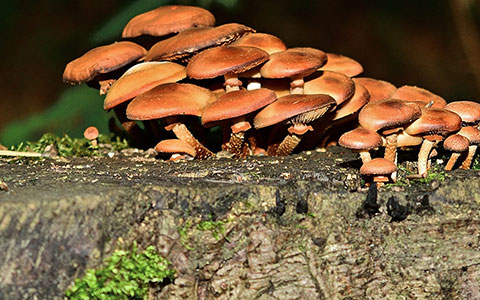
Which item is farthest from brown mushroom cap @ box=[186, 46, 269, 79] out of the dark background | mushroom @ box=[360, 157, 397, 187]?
the dark background

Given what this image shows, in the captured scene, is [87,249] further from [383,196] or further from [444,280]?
[444,280]

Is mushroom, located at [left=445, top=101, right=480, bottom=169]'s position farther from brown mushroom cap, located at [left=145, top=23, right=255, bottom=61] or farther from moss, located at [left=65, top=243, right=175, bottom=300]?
moss, located at [left=65, top=243, right=175, bottom=300]

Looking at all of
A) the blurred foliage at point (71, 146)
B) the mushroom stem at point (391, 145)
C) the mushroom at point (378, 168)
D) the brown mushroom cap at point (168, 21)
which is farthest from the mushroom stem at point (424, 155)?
the blurred foliage at point (71, 146)

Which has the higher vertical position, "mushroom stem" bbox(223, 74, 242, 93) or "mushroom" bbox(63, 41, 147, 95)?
"mushroom" bbox(63, 41, 147, 95)

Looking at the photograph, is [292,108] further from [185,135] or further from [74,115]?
[74,115]

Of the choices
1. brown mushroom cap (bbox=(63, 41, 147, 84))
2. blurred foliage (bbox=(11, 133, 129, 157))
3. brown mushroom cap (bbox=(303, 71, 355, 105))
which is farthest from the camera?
blurred foliage (bbox=(11, 133, 129, 157))

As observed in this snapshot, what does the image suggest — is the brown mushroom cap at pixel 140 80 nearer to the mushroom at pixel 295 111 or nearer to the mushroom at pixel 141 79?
the mushroom at pixel 141 79

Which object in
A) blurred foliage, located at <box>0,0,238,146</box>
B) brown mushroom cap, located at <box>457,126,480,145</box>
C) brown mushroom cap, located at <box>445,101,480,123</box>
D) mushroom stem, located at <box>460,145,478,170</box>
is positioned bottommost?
blurred foliage, located at <box>0,0,238,146</box>

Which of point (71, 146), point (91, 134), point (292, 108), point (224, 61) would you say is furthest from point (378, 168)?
point (71, 146)
